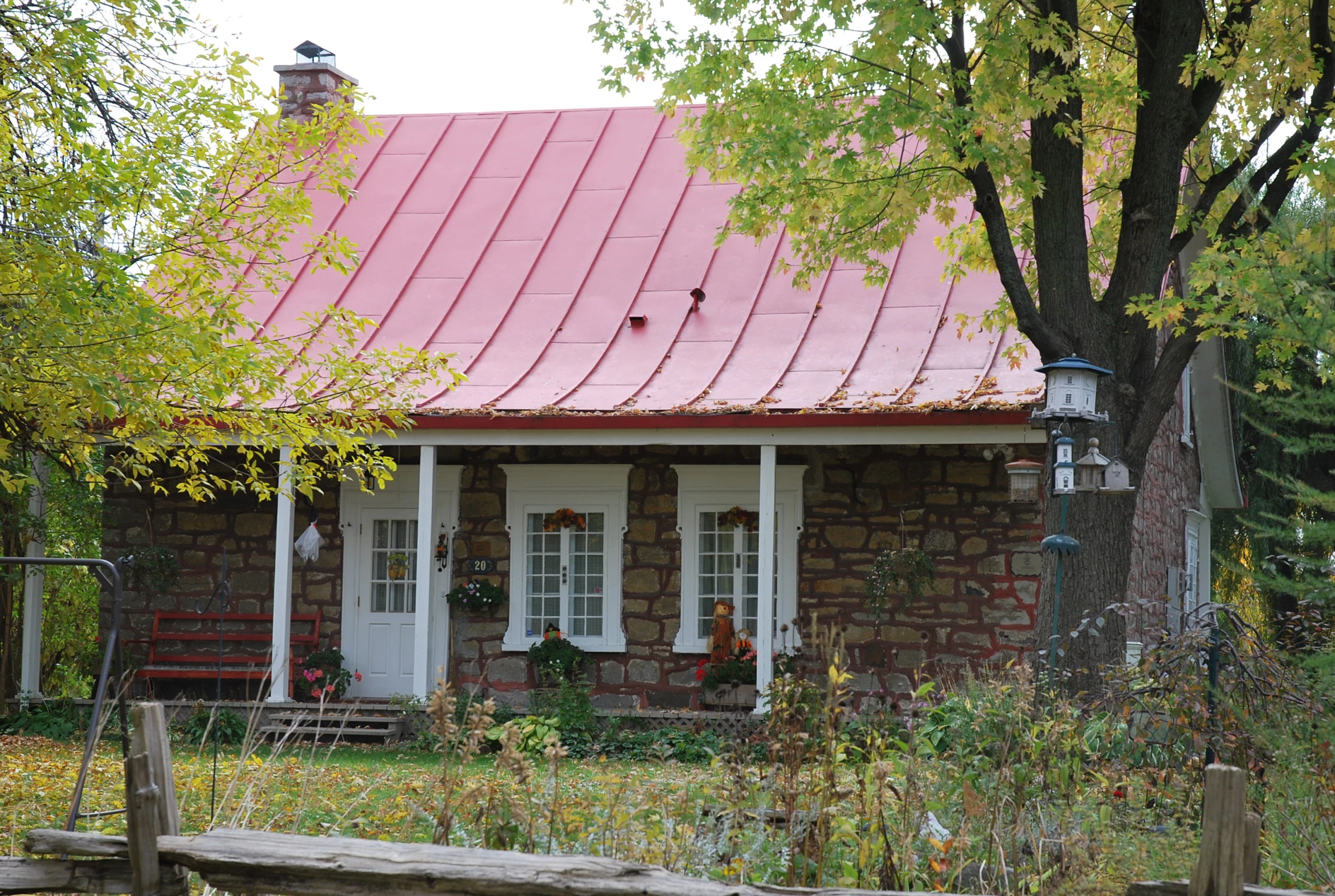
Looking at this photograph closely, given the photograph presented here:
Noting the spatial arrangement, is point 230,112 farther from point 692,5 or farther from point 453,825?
point 453,825

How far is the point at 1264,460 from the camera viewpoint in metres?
19.4

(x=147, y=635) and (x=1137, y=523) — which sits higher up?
(x=1137, y=523)

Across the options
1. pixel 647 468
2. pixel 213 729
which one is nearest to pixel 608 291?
pixel 647 468

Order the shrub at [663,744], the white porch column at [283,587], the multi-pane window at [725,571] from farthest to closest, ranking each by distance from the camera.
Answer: the multi-pane window at [725,571]
the white porch column at [283,587]
the shrub at [663,744]

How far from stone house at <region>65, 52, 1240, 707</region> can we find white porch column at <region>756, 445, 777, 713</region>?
2 centimetres

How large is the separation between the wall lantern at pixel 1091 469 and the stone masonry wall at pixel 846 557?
300 centimetres

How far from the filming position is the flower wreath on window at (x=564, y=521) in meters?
12.3

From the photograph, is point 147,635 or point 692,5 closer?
point 692,5

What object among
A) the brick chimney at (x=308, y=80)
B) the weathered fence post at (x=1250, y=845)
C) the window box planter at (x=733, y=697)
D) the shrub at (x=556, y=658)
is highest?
the brick chimney at (x=308, y=80)

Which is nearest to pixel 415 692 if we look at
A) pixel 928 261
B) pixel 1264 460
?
pixel 928 261

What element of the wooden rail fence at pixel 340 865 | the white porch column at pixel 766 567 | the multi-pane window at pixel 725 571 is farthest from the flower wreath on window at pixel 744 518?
the wooden rail fence at pixel 340 865

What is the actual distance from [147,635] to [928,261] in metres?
8.22

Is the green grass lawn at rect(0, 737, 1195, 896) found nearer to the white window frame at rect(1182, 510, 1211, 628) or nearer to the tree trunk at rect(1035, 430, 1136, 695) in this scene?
the tree trunk at rect(1035, 430, 1136, 695)

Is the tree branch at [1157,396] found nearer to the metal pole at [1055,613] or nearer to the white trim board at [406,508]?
the metal pole at [1055,613]
